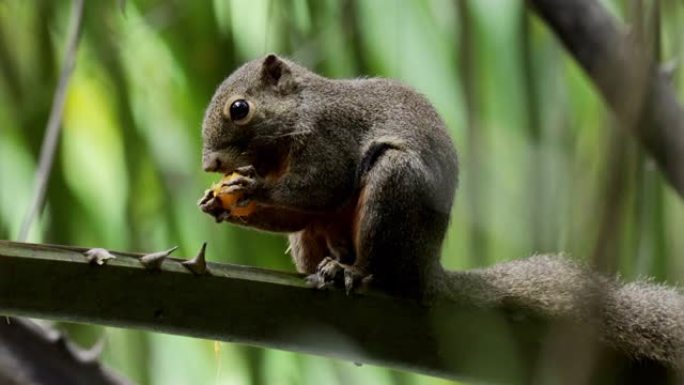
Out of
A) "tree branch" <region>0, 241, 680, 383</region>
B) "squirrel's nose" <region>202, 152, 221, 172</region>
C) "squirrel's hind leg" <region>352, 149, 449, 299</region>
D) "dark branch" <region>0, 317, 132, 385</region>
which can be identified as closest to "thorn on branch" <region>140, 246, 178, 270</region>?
"tree branch" <region>0, 241, 680, 383</region>

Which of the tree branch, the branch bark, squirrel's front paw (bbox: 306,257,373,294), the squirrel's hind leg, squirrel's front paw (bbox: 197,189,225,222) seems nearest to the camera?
the tree branch

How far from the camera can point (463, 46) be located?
2.87 ft

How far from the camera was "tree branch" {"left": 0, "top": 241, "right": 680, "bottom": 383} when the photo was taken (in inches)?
56.7

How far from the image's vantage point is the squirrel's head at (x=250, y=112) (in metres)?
2.84

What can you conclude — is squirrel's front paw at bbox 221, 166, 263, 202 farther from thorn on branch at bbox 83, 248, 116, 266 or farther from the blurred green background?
thorn on branch at bbox 83, 248, 116, 266

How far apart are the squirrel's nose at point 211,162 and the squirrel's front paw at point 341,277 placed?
52cm

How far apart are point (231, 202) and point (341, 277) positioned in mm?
395

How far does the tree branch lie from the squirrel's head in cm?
107

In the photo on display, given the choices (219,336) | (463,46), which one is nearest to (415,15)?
(219,336)

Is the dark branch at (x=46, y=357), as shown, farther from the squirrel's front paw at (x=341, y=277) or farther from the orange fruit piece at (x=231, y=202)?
the orange fruit piece at (x=231, y=202)

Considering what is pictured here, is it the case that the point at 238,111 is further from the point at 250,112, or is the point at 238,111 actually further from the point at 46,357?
the point at 46,357

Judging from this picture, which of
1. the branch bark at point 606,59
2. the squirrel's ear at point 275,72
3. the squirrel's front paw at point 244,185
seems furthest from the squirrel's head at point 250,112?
the branch bark at point 606,59

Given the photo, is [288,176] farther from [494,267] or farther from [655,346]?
[655,346]

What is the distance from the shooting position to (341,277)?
7.04 feet
